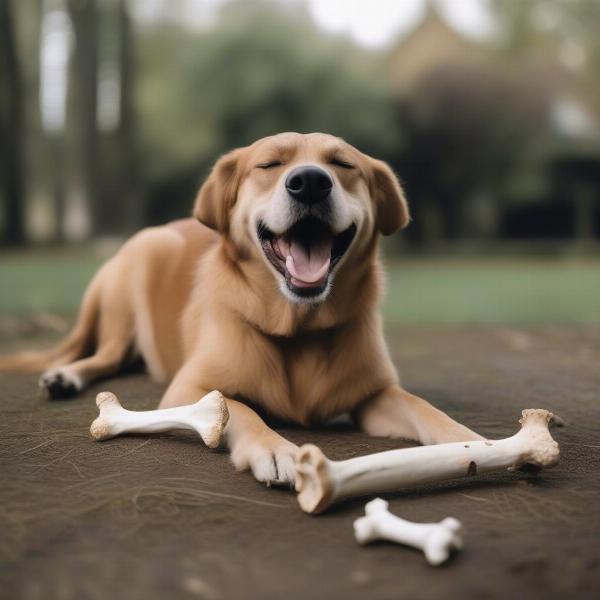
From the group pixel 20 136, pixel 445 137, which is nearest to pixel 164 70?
pixel 20 136

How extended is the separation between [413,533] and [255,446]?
828 millimetres

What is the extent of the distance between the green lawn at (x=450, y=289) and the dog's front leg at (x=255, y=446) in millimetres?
4836

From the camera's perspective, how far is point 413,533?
197 centimetres

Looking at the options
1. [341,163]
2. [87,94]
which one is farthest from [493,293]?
[87,94]

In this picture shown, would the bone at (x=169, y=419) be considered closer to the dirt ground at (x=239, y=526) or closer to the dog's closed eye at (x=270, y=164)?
the dirt ground at (x=239, y=526)

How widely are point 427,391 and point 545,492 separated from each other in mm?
1706

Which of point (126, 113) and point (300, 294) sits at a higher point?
point (126, 113)

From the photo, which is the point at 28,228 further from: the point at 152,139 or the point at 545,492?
the point at 545,492

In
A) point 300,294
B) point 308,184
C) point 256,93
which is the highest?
point 256,93

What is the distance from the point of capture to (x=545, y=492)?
2445 millimetres

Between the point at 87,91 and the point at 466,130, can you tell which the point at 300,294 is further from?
the point at 466,130

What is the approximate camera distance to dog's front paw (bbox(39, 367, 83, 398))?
12.6 ft

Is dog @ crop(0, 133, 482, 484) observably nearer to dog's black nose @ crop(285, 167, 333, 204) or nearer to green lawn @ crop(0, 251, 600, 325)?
dog's black nose @ crop(285, 167, 333, 204)

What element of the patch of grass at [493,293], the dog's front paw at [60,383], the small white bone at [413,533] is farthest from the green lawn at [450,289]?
the small white bone at [413,533]
